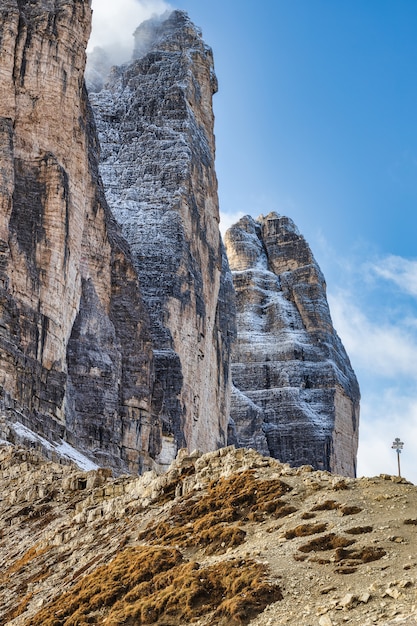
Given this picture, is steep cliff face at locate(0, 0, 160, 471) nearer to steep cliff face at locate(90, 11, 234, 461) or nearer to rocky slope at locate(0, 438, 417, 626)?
steep cliff face at locate(90, 11, 234, 461)

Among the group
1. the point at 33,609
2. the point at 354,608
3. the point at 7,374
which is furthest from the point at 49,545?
the point at 7,374

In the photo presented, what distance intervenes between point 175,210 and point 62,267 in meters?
37.1

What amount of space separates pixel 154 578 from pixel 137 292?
8500cm

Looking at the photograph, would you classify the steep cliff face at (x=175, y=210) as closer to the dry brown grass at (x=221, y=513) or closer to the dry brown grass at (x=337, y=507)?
the dry brown grass at (x=221, y=513)

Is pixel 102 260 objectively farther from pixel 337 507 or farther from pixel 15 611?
pixel 337 507

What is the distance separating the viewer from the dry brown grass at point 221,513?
83.7 feet

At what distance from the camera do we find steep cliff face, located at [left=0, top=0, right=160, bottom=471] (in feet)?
267

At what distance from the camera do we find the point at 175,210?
123500mm

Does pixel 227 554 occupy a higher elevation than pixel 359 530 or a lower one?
lower

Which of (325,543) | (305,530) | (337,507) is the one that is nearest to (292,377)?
(337,507)

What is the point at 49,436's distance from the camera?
7544 cm

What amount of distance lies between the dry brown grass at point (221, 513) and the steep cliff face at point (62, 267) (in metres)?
45.8

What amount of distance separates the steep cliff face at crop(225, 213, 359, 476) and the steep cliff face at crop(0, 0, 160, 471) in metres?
51.2

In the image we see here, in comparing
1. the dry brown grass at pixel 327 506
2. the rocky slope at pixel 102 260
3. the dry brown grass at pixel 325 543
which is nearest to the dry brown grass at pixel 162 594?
the dry brown grass at pixel 325 543
